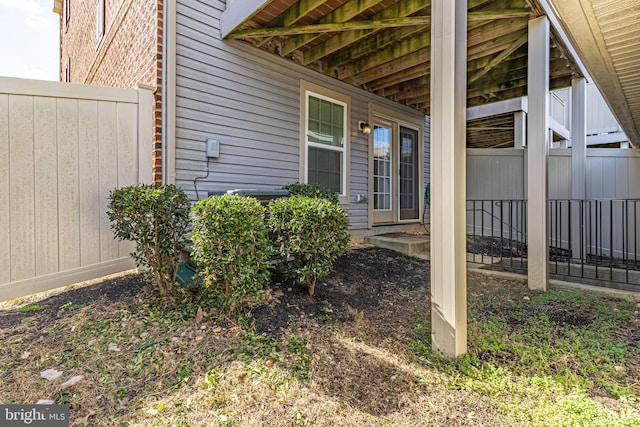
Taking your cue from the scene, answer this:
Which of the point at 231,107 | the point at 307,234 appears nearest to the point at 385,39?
the point at 231,107

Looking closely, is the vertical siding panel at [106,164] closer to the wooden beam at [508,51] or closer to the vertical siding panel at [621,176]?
the wooden beam at [508,51]

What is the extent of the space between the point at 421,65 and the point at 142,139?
4.57 meters

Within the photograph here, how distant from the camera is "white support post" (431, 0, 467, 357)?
2131 millimetres

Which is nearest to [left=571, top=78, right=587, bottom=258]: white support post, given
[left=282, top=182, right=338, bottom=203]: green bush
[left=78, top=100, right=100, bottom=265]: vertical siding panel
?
[left=282, top=182, right=338, bottom=203]: green bush

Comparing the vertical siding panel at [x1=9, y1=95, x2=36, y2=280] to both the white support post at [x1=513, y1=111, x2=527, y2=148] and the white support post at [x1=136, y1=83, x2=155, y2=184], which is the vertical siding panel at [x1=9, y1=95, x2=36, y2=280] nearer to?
the white support post at [x1=136, y1=83, x2=155, y2=184]

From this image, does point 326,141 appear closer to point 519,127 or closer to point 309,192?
point 309,192

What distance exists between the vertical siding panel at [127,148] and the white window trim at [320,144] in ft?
8.00

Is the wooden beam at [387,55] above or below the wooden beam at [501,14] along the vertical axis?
above

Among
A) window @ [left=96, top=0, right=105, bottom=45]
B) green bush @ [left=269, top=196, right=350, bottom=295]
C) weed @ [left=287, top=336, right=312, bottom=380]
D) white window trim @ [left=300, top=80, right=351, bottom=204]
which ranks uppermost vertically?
window @ [left=96, top=0, right=105, bottom=45]

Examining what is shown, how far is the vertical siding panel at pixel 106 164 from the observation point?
3.22m

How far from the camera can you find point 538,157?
3.73m

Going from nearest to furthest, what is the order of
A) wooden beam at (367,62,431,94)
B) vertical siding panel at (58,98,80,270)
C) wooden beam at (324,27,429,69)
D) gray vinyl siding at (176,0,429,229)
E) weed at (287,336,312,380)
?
weed at (287,336,312,380) → vertical siding panel at (58,98,80,270) → gray vinyl siding at (176,0,429,229) → wooden beam at (324,27,429,69) → wooden beam at (367,62,431,94)
